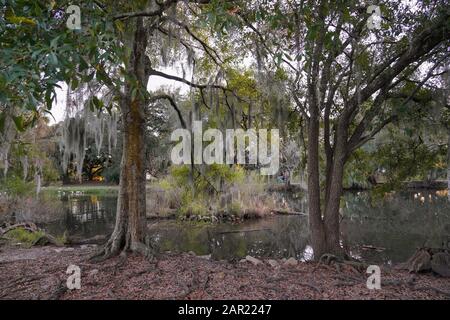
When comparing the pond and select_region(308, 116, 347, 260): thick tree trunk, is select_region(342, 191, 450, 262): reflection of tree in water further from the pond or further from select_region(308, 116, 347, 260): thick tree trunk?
select_region(308, 116, 347, 260): thick tree trunk

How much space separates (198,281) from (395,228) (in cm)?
805

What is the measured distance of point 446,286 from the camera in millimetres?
3762

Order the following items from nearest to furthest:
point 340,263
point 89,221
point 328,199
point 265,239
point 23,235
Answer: point 340,263, point 328,199, point 23,235, point 265,239, point 89,221

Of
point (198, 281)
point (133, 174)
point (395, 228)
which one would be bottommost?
point (395, 228)

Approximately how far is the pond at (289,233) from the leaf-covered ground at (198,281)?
2.22m

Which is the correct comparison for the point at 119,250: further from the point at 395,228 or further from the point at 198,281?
the point at 395,228

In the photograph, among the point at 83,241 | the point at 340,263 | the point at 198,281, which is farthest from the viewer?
the point at 83,241

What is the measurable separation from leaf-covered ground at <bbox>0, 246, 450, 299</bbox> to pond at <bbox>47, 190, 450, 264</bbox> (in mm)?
2219

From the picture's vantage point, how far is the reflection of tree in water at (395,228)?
721 centimetres

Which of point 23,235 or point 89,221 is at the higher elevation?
point 23,235

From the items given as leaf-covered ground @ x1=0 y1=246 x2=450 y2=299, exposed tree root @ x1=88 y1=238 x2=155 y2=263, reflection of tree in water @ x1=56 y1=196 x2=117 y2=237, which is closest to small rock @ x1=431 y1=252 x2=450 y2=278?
leaf-covered ground @ x1=0 y1=246 x2=450 y2=299

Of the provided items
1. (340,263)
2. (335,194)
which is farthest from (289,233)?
(340,263)

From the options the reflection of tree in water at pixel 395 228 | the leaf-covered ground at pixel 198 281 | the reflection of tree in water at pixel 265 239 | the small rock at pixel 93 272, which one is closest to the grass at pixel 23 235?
the leaf-covered ground at pixel 198 281

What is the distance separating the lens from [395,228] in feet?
31.9
